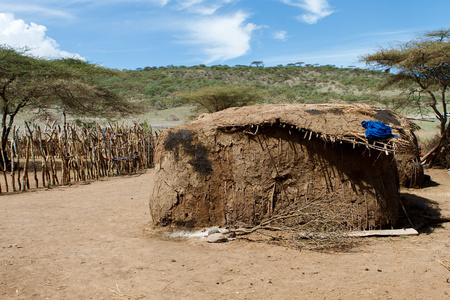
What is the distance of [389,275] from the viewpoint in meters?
3.81

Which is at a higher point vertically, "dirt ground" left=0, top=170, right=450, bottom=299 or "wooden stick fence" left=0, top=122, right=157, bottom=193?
"wooden stick fence" left=0, top=122, right=157, bottom=193

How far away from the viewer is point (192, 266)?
4250 millimetres

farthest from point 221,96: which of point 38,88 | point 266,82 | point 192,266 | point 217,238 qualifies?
point 266,82

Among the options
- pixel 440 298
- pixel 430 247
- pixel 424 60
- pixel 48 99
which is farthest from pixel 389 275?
pixel 48 99

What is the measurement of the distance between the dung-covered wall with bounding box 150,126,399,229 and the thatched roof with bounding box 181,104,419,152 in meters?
0.12

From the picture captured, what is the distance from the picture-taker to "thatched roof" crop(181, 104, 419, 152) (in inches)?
197

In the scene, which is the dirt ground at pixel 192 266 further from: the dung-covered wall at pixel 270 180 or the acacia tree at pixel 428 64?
the acacia tree at pixel 428 64

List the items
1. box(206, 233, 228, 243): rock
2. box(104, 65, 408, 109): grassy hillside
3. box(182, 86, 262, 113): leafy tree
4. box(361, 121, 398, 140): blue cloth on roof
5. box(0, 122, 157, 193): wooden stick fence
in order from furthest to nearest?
box(104, 65, 408, 109): grassy hillside → box(182, 86, 262, 113): leafy tree → box(0, 122, 157, 193): wooden stick fence → box(206, 233, 228, 243): rock → box(361, 121, 398, 140): blue cloth on roof

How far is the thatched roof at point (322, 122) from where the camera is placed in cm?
500

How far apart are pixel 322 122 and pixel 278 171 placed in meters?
0.97

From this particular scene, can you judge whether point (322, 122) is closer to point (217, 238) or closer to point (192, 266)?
point (217, 238)

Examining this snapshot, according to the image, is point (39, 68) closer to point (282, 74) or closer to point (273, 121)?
point (273, 121)

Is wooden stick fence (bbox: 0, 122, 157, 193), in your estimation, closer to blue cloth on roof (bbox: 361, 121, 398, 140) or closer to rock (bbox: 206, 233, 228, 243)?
rock (bbox: 206, 233, 228, 243)

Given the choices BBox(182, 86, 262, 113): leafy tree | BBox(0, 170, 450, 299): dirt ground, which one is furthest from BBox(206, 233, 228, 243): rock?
BBox(182, 86, 262, 113): leafy tree
